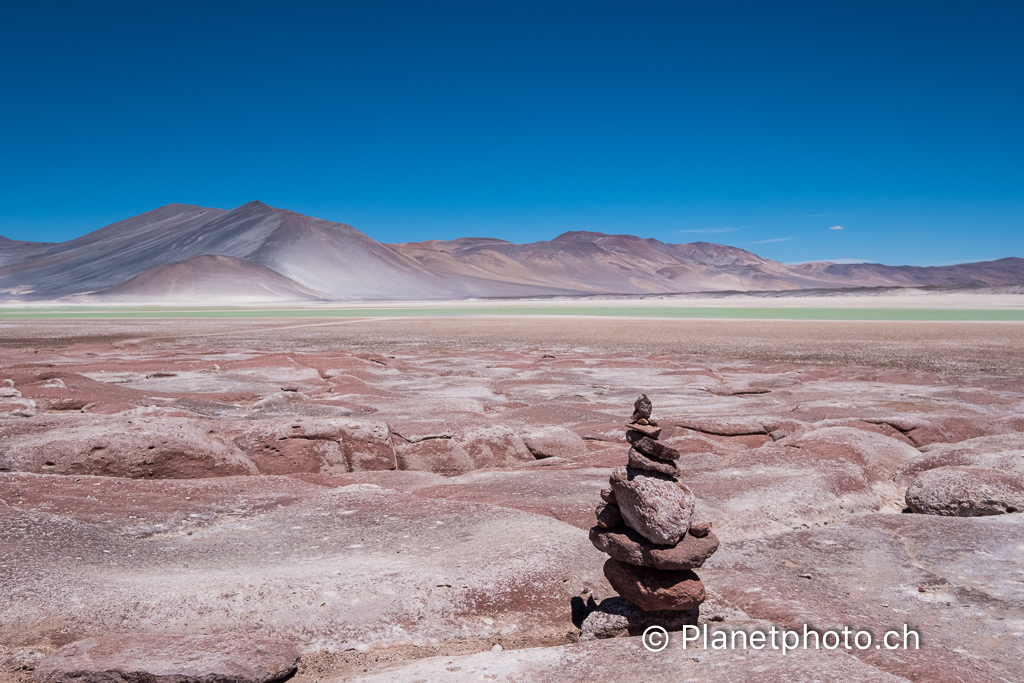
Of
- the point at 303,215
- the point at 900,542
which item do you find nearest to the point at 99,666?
the point at 900,542

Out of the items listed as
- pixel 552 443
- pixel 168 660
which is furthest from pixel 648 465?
pixel 552 443

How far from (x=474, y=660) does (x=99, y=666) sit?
1329 millimetres

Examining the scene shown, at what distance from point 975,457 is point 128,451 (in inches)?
234

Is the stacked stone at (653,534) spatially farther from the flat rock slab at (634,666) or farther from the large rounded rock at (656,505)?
the flat rock slab at (634,666)

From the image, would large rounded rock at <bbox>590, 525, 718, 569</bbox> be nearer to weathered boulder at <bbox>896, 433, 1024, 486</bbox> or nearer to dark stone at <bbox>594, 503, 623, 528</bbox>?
dark stone at <bbox>594, 503, 623, 528</bbox>

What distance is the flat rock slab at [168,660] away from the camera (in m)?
2.57

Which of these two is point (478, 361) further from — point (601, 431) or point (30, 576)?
point (30, 576)

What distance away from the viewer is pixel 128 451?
5.09 m

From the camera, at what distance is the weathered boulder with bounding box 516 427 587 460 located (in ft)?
20.6

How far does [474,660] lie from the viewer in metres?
2.72

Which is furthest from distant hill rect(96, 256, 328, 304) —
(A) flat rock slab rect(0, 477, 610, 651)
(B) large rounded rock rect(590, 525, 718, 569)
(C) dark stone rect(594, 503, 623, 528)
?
(B) large rounded rock rect(590, 525, 718, 569)

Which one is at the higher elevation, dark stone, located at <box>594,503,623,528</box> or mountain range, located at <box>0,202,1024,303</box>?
mountain range, located at <box>0,202,1024,303</box>

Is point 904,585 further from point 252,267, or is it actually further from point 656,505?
point 252,267

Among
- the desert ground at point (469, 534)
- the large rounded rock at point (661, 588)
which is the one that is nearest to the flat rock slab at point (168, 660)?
the desert ground at point (469, 534)
